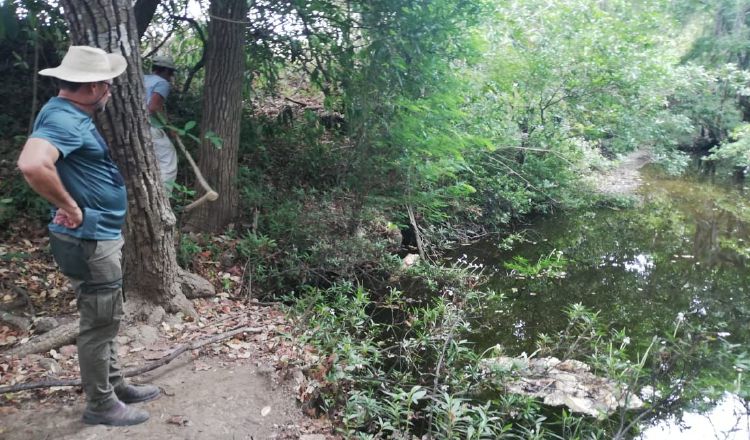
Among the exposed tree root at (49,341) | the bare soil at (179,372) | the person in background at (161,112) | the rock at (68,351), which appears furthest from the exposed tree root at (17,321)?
the person in background at (161,112)

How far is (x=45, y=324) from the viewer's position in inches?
156

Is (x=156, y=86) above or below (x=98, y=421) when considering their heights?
above

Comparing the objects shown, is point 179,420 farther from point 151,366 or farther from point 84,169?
point 84,169

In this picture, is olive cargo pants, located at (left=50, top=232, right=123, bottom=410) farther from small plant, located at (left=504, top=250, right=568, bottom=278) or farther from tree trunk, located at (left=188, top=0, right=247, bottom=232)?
small plant, located at (left=504, top=250, right=568, bottom=278)

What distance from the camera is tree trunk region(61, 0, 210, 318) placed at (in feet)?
11.4

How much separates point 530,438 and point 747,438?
2.02 metres

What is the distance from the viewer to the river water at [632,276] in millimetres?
5879

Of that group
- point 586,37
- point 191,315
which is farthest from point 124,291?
point 586,37

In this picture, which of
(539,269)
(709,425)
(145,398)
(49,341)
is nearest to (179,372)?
(145,398)

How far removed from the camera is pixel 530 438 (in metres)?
3.63

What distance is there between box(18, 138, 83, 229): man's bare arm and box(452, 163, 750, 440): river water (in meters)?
4.30

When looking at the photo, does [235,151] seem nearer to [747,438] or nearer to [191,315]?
[191,315]

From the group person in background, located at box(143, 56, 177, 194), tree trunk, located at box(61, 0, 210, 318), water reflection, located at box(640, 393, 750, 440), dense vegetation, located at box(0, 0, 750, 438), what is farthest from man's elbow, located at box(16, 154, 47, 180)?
water reflection, located at box(640, 393, 750, 440)

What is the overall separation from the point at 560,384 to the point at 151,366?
3533 mm
